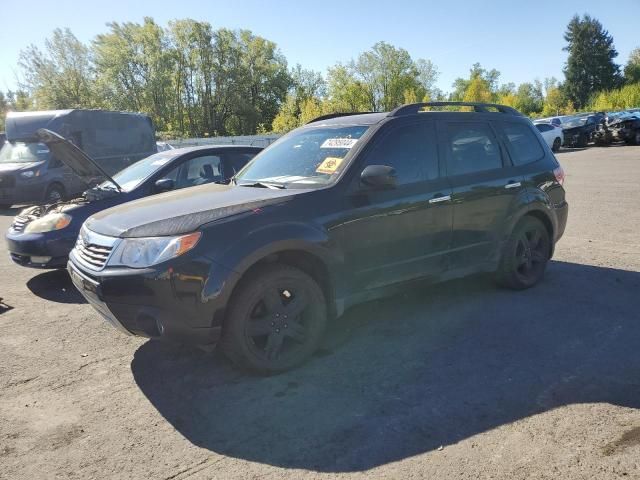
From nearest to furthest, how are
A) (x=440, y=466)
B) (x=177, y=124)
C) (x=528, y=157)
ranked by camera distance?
(x=440, y=466), (x=528, y=157), (x=177, y=124)

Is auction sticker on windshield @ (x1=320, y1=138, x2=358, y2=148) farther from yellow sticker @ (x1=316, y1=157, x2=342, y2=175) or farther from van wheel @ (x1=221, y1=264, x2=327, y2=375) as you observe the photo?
van wheel @ (x1=221, y1=264, x2=327, y2=375)

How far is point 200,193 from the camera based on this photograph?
4246 millimetres

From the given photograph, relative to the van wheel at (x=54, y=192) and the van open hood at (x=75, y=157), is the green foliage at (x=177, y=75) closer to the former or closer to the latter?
the van wheel at (x=54, y=192)

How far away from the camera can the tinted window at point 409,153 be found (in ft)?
13.8

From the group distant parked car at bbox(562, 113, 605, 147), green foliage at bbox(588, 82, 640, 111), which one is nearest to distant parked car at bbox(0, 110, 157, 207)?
distant parked car at bbox(562, 113, 605, 147)

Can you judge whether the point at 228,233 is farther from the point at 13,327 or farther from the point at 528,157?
the point at 528,157

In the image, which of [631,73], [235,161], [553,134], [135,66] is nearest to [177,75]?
[135,66]

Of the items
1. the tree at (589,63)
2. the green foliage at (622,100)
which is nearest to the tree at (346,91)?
the green foliage at (622,100)

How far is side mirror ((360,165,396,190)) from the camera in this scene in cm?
382

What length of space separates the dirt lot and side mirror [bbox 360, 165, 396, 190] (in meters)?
1.29

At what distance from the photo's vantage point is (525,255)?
5.33 metres

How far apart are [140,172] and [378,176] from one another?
13.7 feet

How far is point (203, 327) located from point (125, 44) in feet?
195

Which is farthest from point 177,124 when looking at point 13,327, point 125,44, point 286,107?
point 13,327
